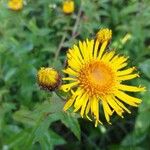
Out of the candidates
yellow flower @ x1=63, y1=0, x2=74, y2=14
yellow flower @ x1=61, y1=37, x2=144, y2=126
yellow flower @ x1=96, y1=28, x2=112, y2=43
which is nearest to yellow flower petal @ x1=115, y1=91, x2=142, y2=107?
yellow flower @ x1=61, y1=37, x2=144, y2=126

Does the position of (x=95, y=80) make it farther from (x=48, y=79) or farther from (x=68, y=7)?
(x=68, y=7)

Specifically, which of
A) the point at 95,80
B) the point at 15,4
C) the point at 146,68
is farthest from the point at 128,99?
the point at 15,4

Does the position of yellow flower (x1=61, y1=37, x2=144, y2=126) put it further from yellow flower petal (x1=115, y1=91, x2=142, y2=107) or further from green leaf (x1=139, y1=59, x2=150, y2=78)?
green leaf (x1=139, y1=59, x2=150, y2=78)

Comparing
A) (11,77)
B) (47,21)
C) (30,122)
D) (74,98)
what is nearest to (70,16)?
(47,21)

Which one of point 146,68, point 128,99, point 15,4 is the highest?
point 15,4

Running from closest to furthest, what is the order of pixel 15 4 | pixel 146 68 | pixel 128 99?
pixel 128 99, pixel 146 68, pixel 15 4

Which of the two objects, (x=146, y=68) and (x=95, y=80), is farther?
(x=146, y=68)

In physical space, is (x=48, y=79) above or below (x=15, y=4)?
below
